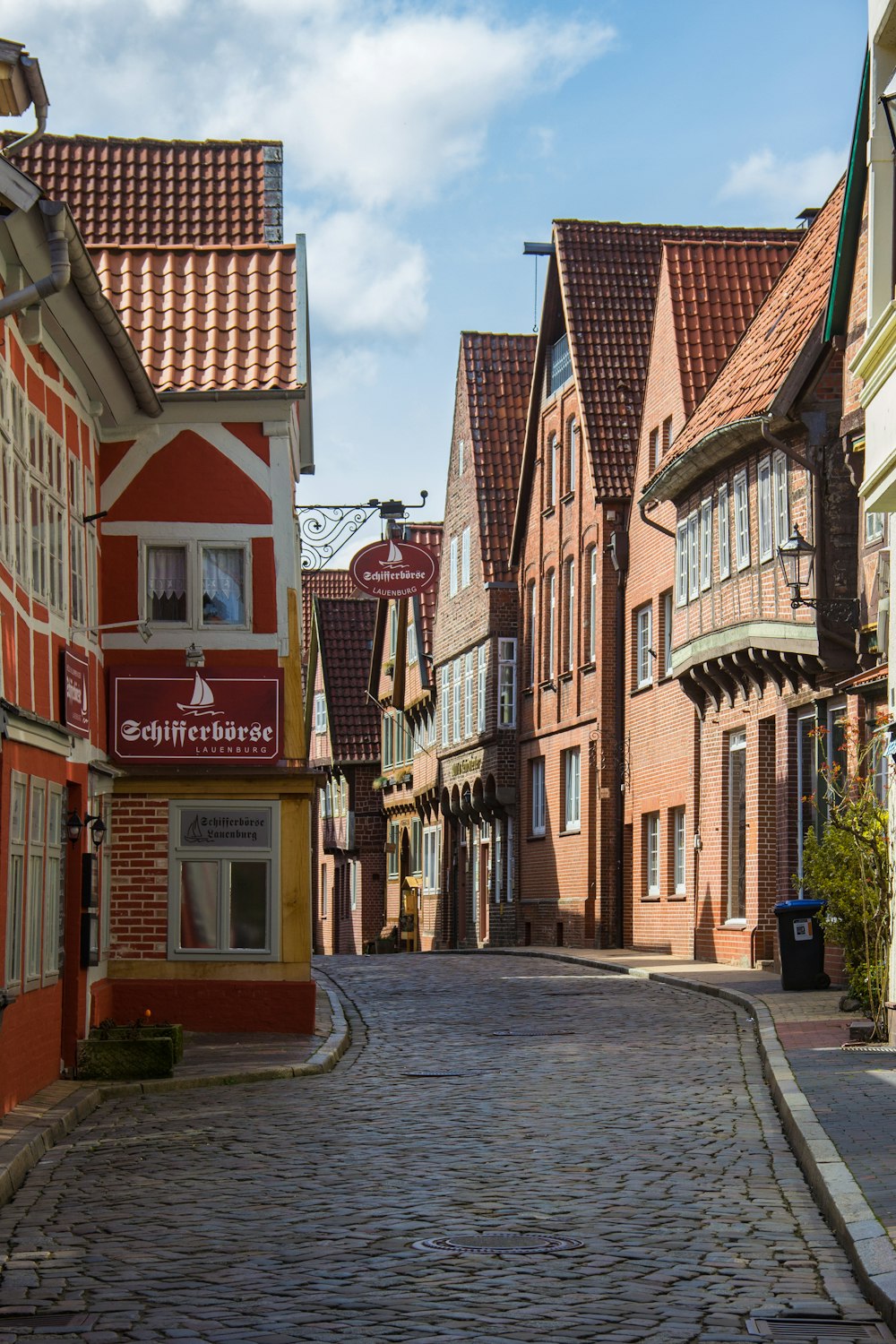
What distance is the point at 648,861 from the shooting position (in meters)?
35.8

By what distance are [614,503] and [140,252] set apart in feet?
56.0

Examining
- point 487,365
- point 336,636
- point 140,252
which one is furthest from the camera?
point 336,636

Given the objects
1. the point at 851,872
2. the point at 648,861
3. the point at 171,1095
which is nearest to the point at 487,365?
the point at 648,861

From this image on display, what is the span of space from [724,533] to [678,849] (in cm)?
676

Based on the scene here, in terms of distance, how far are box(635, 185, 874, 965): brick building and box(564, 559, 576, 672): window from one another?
7659 millimetres

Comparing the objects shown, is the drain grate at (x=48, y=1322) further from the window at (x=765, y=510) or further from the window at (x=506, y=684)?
the window at (x=506, y=684)

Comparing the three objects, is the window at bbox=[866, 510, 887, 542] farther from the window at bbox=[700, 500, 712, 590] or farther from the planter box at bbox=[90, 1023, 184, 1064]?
the planter box at bbox=[90, 1023, 184, 1064]

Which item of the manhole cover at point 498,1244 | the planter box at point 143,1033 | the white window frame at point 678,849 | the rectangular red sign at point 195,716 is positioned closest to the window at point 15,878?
the planter box at point 143,1033

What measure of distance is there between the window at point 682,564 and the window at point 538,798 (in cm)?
1128

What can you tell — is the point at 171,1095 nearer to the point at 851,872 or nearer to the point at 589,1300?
the point at 851,872

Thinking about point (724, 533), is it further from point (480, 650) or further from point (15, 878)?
point (480, 650)

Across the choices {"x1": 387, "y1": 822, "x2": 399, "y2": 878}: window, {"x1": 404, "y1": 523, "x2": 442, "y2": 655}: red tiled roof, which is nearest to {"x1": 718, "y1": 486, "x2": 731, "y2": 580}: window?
{"x1": 404, "y1": 523, "x2": 442, "y2": 655}: red tiled roof

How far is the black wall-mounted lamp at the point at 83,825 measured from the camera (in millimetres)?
16609

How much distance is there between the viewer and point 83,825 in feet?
55.7
